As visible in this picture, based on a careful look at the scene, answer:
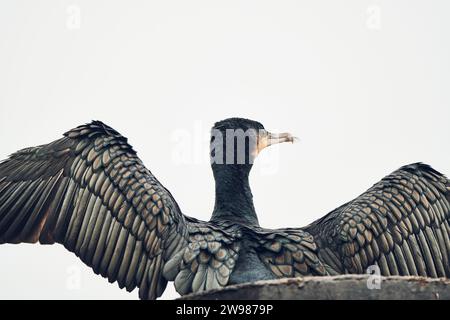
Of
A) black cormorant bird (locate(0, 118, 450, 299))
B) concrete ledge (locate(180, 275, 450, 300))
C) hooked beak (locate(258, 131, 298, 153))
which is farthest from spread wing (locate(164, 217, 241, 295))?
concrete ledge (locate(180, 275, 450, 300))

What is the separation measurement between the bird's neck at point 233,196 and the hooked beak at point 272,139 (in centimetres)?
55

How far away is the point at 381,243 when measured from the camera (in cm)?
1141

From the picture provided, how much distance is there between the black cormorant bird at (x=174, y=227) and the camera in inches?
426

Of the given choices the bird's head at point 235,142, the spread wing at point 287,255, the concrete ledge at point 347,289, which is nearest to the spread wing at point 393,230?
the spread wing at point 287,255

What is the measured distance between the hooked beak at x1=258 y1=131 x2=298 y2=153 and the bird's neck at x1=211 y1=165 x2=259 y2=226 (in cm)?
55

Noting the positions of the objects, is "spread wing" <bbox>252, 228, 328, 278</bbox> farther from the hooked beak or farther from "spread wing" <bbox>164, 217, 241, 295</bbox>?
the hooked beak

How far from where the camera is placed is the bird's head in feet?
41.8

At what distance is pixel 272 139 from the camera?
44.2 ft

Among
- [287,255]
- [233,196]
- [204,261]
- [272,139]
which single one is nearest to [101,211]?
[204,261]

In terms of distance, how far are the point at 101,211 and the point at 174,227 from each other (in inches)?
34.4

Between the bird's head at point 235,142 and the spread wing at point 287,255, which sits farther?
the bird's head at point 235,142

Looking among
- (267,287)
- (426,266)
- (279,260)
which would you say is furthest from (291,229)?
(267,287)

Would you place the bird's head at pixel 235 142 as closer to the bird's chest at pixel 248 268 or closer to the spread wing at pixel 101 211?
the spread wing at pixel 101 211
